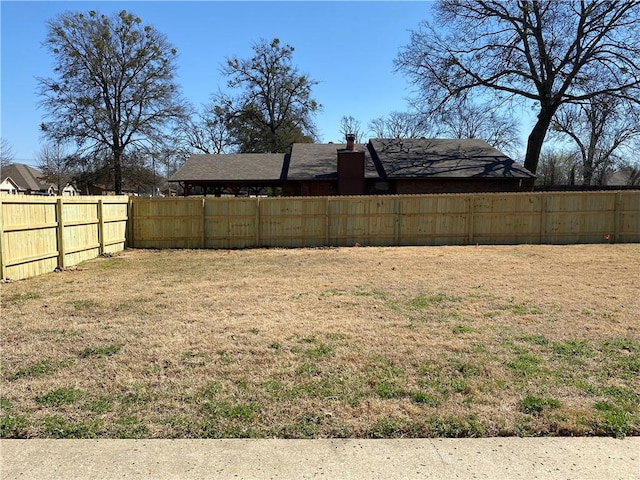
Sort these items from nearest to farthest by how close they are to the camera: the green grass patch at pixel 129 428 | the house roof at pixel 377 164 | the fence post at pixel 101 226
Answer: the green grass patch at pixel 129 428 → the fence post at pixel 101 226 → the house roof at pixel 377 164

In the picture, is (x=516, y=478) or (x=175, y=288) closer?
(x=516, y=478)

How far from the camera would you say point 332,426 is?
3.09 metres

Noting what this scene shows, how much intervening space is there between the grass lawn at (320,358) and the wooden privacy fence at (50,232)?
0.76 meters

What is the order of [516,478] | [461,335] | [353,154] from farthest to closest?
[353,154] → [461,335] → [516,478]

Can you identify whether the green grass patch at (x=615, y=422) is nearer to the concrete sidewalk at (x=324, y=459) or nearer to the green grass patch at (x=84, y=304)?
the concrete sidewalk at (x=324, y=459)

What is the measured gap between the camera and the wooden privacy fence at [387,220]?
16.2 metres

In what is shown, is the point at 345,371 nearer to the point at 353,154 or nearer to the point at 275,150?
the point at 353,154

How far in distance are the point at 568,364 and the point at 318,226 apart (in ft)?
41.8

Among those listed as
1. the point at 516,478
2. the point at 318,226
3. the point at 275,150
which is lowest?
the point at 516,478

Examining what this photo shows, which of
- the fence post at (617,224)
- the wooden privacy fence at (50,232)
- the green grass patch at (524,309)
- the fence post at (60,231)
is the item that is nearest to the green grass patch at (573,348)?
the green grass patch at (524,309)

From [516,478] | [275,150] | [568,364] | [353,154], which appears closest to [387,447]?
[516,478]

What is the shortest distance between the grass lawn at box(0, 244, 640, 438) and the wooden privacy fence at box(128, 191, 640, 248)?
290 inches

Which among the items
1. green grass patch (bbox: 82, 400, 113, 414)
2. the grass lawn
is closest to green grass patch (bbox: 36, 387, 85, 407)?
the grass lawn

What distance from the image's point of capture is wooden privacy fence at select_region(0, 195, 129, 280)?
8820 mm
